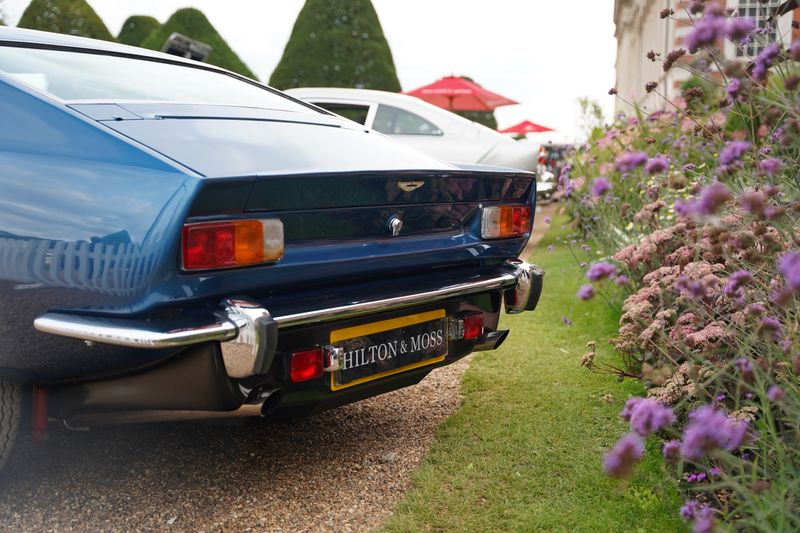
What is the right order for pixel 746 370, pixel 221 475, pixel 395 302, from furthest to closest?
pixel 221 475 < pixel 395 302 < pixel 746 370

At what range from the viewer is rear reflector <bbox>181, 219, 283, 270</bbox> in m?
2.14

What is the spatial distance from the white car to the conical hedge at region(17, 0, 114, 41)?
36.1 ft

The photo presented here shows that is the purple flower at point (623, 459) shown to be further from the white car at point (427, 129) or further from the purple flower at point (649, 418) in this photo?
the white car at point (427, 129)

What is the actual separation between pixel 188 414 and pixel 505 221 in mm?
1401

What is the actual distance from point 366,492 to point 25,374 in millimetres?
1189

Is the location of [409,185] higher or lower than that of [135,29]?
lower

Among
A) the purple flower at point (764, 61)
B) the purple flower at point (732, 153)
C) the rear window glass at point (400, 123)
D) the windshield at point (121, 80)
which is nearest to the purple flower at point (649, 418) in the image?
the purple flower at point (732, 153)

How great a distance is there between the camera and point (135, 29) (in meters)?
20.1

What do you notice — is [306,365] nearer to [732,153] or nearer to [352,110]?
[732,153]

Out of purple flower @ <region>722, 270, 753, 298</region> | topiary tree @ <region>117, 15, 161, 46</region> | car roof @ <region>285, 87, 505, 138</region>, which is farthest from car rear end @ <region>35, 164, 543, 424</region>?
topiary tree @ <region>117, 15, 161, 46</region>

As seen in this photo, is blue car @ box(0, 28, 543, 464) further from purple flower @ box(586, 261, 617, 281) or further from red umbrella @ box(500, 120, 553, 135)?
red umbrella @ box(500, 120, 553, 135)

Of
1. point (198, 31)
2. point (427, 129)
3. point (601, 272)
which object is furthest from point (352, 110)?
point (198, 31)

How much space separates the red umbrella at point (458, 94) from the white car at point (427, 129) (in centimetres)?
657

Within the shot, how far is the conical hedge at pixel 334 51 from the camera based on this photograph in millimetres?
19297
